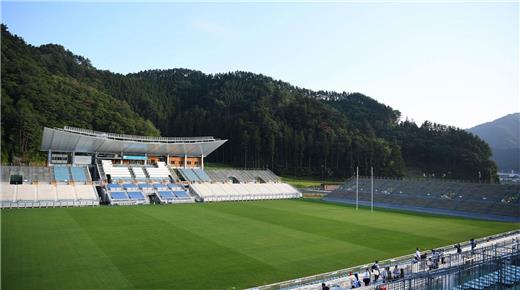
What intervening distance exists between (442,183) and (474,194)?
4.49 meters

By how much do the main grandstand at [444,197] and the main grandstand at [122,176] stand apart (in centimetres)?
900

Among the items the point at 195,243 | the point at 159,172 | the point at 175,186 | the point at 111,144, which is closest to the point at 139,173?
the point at 159,172

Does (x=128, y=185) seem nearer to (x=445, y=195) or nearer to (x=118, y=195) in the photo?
(x=118, y=195)

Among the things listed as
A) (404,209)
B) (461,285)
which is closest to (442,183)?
(404,209)

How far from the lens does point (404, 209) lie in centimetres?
3709

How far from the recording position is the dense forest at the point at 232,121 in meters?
53.5

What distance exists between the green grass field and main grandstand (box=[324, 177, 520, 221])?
532 cm

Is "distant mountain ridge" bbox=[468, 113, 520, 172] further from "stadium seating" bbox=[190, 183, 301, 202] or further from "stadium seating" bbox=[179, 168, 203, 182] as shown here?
"stadium seating" bbox=[179, 168, 203, 182]

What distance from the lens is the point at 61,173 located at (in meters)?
38.1

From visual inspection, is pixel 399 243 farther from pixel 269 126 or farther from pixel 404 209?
pixel 269 126

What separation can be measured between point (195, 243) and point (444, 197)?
1197 inches

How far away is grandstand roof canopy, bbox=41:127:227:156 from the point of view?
3741cm

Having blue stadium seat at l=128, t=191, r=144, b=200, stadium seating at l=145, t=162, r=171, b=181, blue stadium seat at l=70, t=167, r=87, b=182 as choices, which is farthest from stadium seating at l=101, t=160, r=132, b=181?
blue stadium seat at l=128, t=191, r=144, b=200

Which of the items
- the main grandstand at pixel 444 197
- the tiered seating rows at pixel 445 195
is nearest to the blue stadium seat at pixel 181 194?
the main grandstand at pixel 444 197
